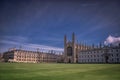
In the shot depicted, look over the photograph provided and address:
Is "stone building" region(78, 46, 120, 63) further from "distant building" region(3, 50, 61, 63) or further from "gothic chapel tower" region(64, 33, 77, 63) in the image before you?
"distant building" region(3, 50, 61, 63)

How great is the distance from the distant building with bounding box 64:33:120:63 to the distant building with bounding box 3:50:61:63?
69.6ft

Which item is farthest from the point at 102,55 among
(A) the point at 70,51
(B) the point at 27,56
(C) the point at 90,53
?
(B) the point at 27,56

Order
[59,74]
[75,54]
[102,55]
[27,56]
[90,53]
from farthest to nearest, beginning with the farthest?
[27,56] → [75,54] → [90,53] → [102,55] → [59,74]

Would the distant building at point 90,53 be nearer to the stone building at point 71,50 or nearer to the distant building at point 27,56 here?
the stone building at point 71,50

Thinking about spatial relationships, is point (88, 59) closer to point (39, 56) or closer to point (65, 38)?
point (65, 38)

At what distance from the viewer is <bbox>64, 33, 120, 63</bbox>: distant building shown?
222 ft

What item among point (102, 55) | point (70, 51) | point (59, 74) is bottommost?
Answer: point (102, 55)

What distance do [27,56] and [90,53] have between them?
41.7 m

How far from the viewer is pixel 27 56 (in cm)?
9362

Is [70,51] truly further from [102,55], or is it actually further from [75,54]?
[102,55]

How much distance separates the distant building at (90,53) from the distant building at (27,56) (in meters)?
21.2

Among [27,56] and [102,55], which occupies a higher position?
[102,55]

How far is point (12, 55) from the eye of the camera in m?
88.1

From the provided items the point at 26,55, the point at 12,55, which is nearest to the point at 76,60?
the point at 26,55
